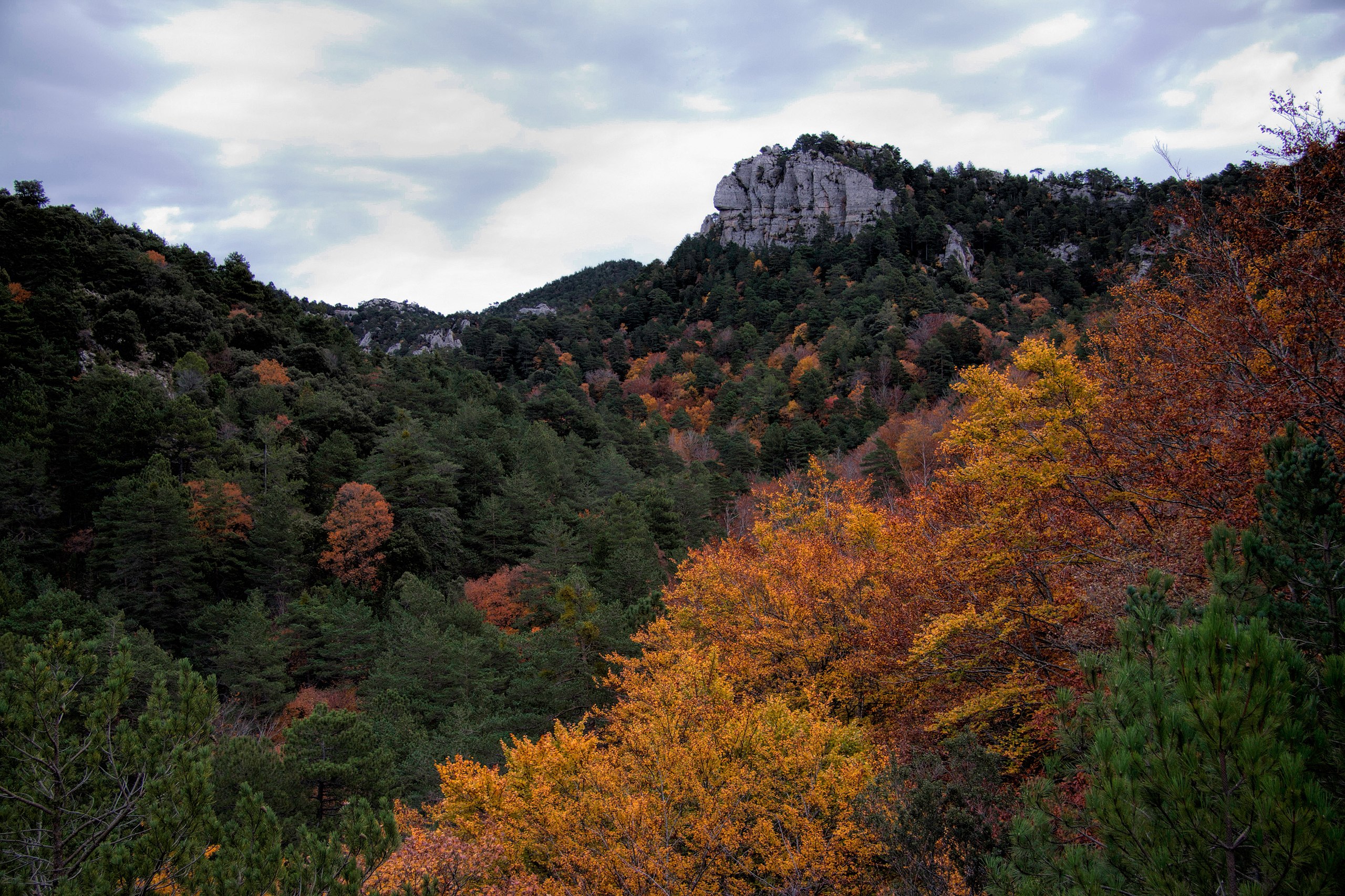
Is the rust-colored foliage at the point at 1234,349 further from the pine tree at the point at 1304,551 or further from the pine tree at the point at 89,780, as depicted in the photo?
the pine tree at the point at 89,780

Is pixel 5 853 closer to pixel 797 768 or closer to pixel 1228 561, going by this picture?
pixel 797 768

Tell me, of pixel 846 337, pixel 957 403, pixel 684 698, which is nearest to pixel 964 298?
pixel 846 337

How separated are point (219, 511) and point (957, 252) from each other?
279 ft

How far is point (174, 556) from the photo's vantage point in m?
28.2

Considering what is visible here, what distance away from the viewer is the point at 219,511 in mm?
31109

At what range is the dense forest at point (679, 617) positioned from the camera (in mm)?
4652

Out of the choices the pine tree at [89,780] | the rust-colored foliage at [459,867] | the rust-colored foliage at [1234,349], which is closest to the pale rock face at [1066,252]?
the rust-colored foliage at [1234,349]

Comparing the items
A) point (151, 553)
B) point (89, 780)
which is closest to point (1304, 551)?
point (89, 780)

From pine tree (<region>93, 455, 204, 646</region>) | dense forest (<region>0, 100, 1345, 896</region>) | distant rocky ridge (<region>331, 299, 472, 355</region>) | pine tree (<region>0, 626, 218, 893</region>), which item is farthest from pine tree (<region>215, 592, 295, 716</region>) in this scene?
distant rocky ridge (<region>331, 299, 472, 355</region>)

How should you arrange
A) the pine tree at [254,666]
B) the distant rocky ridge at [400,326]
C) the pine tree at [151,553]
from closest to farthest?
the pine tree at [254,666] → the pine tree at [151,553] → the distant rocky ridge at [400,326]

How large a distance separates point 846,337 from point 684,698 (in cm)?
5743

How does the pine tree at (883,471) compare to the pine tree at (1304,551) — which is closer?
the pine tree at (1304,551)

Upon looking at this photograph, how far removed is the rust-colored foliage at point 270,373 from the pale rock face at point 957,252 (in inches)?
2924

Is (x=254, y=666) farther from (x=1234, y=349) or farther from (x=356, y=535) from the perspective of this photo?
(x=1234, y=349)
